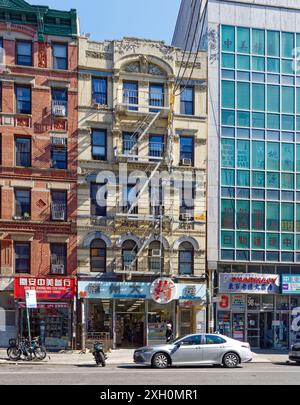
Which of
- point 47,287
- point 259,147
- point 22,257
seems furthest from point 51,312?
point 259,147

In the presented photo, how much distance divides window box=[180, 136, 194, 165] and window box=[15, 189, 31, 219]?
868 cm

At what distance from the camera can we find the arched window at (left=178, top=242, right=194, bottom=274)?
1183 inches

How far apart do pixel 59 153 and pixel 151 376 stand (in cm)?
1556

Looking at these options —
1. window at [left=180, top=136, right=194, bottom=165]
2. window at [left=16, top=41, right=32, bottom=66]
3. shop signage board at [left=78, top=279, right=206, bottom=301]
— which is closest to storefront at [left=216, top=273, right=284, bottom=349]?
shop signage board at [left=78, top=279, right=206, bottom=301]

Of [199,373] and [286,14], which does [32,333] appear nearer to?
[199,373]

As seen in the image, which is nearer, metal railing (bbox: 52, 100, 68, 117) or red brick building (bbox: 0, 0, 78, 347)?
red brick building (bbox: 0, 0, 78, 347)

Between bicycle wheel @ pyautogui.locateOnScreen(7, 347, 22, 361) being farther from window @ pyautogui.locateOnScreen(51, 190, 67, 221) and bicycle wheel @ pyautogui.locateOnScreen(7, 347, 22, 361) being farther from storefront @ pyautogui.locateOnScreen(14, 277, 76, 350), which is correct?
window @ pyautogui.locateOnScreen(51, 190, 67, 221)

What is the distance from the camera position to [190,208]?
3053 cm

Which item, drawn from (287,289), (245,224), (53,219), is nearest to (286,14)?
(245,224)

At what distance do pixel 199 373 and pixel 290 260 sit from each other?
48.5 feet

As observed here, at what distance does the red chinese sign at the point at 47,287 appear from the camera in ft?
89.6

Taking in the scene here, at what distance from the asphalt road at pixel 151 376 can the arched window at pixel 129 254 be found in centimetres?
922

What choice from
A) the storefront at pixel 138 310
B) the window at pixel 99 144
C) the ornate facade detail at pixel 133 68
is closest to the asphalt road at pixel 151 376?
the storefront at pixel 138 310
